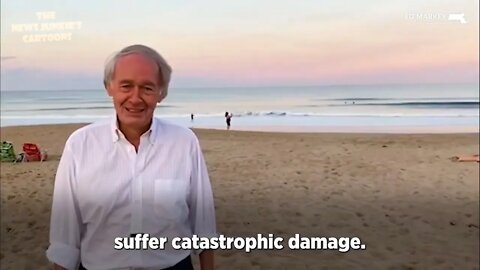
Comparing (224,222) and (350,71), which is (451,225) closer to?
(350,71)

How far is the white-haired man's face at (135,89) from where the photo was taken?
2.66ft

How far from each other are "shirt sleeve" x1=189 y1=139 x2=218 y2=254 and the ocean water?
3.22 feet

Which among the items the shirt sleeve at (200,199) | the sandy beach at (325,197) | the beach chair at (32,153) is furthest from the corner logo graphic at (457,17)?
the beach chair at (32,153)

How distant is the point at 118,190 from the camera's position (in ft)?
2.77

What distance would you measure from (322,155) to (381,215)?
108cm

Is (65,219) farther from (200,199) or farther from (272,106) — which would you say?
(272,106)

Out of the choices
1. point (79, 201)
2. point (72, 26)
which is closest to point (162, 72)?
point (79, 201)

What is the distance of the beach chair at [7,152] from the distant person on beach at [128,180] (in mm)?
2292

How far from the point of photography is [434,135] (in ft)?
14.9
